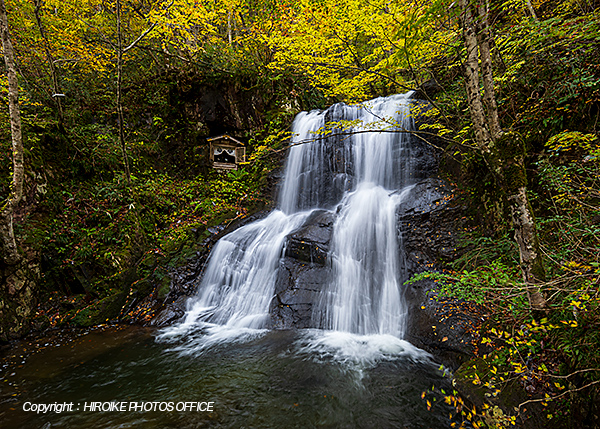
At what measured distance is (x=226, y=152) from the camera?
38.5 ft

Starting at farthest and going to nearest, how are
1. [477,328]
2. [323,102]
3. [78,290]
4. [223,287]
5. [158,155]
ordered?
[323,102]
[158,155]
[223,287]
[78,290]
[477,328]

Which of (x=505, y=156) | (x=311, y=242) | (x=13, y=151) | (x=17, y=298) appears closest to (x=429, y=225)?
(x=311, y=242)

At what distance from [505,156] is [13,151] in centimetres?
880

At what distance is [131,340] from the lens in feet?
17.8

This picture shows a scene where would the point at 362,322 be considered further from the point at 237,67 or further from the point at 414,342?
the point at 237,67

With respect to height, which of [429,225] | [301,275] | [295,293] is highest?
[429,225]

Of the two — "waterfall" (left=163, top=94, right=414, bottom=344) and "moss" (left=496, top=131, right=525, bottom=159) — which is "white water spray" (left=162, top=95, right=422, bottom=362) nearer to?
"waterfall" (left=163, top=94, right=414, bottom=344)

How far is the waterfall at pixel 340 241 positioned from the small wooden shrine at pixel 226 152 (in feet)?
8.40

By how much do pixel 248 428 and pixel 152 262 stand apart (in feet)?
19.2

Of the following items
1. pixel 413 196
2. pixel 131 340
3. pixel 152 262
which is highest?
pixel 413 196

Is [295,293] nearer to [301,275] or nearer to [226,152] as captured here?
[301,275]

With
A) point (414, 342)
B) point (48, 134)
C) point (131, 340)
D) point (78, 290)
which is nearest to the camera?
point (414, 342)

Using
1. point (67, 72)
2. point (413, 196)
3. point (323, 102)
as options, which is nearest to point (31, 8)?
point (67, 72)

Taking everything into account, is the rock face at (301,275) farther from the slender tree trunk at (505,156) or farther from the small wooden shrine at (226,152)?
the small wooden shrine at (226,152)
